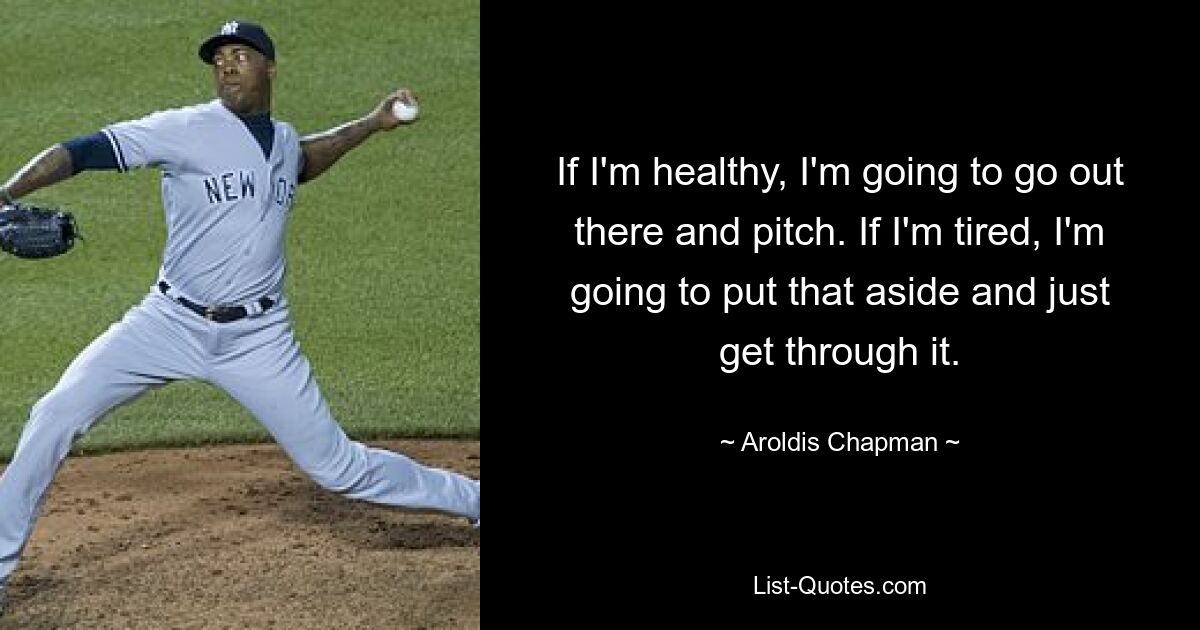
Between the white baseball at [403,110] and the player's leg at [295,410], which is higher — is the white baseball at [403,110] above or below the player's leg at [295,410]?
above

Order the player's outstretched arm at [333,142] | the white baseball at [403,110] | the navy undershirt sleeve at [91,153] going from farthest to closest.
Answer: the player's outstretched arm at [333,142] → the white baseball at [403,110] → the navy undershirt sleeve at [91,153]

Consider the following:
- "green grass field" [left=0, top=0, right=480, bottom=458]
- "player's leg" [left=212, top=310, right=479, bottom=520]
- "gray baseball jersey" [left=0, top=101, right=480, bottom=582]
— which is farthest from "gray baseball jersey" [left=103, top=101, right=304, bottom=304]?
"green grass field" [left=0, top=0, right=480, bottom=458]

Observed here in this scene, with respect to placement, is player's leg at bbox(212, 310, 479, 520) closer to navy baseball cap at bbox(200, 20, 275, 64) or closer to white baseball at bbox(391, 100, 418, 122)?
white baseball at bbox(391, 100, 418, 122)

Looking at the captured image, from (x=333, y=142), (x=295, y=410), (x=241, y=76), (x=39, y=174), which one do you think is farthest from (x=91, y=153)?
(x=295, y=410)

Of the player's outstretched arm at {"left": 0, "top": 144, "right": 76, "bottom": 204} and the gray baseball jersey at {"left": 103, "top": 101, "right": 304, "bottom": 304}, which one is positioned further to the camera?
the gray baseball jersey at {"left": 103, "top": 101, "right": 304, "bottom": 304}

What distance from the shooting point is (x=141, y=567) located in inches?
295

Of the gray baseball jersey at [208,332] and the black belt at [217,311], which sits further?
the black belt at [217,311]

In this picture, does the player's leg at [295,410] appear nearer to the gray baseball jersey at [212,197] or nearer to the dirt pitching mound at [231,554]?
the gray baseball jersey at [212,197]

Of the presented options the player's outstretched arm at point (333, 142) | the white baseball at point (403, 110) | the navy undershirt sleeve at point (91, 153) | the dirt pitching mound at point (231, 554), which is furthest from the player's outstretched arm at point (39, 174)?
the dirt pitching mound at point (231, 554)

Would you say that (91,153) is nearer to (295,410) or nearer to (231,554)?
(295,410)

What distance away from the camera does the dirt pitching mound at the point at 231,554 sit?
7055mm

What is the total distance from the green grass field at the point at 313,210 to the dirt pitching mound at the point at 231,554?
1.97ft

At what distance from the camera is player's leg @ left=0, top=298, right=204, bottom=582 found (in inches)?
274

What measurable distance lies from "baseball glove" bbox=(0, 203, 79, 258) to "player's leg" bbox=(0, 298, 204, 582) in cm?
35
